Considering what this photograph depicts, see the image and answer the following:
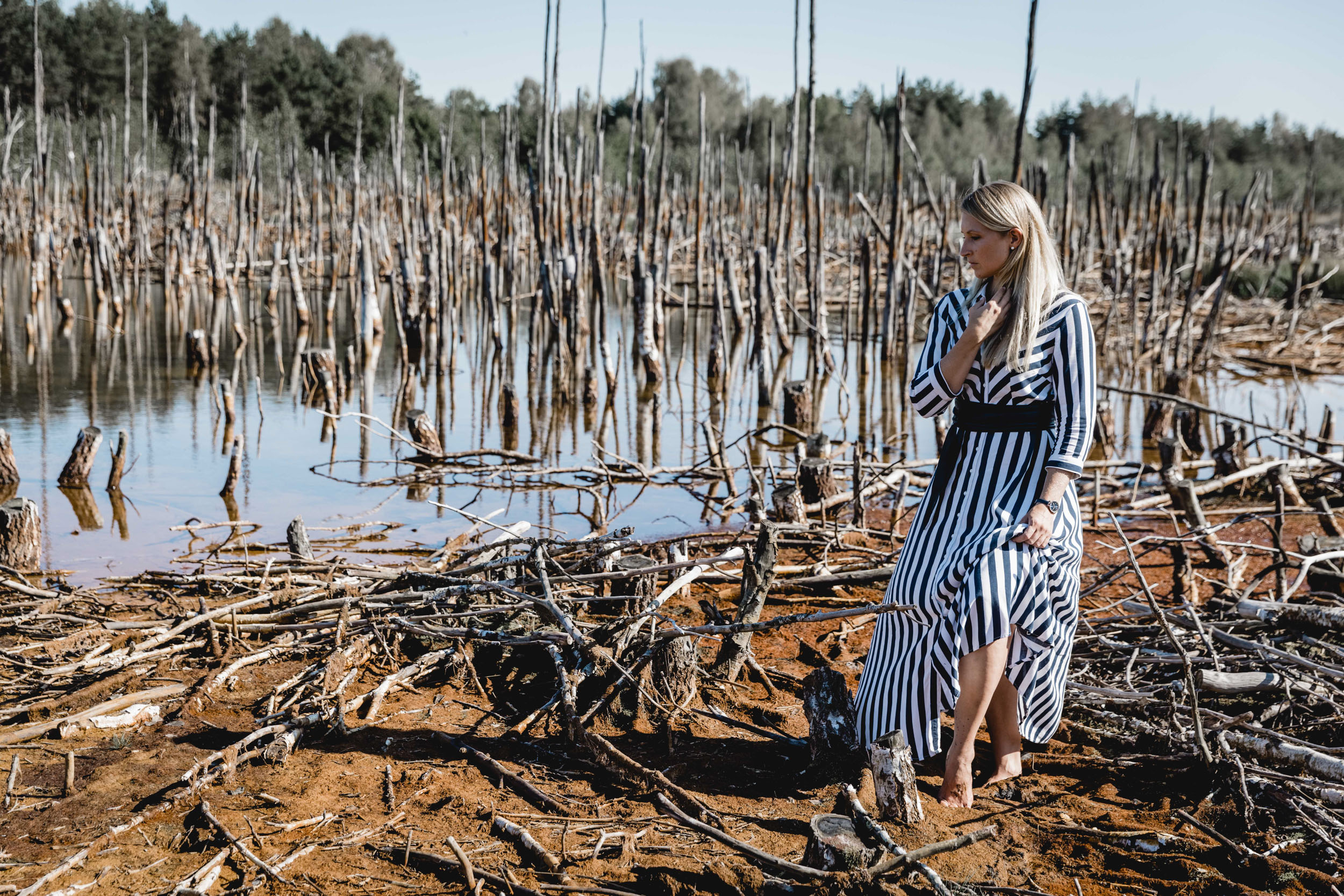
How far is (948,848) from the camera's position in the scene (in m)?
2.41

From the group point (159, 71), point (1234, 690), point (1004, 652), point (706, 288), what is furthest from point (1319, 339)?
point (159, 71)

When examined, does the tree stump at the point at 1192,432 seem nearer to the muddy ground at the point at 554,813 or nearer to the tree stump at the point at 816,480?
the tree stump at the point at 816,480

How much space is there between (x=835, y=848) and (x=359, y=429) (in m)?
7.24

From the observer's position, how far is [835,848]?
7.63 feet

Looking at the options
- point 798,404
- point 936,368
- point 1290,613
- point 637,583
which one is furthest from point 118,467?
point 1290,613

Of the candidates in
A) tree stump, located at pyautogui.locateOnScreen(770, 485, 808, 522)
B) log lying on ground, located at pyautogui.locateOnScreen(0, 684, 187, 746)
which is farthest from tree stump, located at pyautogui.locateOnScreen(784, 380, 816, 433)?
log lying on ground, located at pyautogui.locateOnScreen(0, 684, 187, 746)

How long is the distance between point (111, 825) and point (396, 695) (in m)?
1.05

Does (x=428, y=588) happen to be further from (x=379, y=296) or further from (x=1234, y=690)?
(x=379, y=296)

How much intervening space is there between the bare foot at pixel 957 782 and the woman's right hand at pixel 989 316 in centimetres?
107

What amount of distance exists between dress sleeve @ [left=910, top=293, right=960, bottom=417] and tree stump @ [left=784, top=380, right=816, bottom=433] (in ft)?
18.9

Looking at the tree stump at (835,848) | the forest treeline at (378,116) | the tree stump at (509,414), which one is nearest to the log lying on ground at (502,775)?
the tree stump at (835,848)

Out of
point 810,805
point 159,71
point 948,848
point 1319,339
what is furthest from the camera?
point 159,71

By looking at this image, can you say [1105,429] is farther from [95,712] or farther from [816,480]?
[95,712]

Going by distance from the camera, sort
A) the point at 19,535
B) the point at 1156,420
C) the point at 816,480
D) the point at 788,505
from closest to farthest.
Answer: the point at 19,535, the point at 788,505, the point at 816,480, the point at 1156,420
